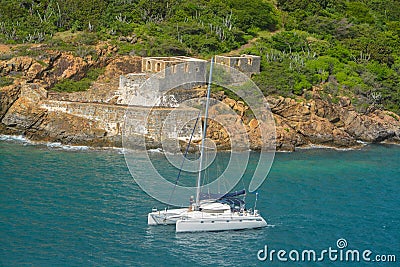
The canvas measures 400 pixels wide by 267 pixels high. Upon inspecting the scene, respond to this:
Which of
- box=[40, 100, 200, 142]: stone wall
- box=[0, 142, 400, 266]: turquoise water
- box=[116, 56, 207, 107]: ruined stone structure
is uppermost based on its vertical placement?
box=[116, 56, 207, 107]: ruined stone structure

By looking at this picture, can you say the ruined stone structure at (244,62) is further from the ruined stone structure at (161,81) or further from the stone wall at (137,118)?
the stone wall at (137,118)

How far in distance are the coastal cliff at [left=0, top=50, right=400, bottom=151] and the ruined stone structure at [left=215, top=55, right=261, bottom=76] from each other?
16.0 feet

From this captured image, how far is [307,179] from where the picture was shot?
45.1 m

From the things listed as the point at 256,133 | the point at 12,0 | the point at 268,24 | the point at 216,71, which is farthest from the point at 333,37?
the point at 12,0

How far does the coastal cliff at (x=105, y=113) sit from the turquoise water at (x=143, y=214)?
3.27 meters

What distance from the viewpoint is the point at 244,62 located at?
61906 millimetres

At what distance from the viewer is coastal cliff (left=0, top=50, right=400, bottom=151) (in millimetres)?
52156

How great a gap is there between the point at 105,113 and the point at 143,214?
17.7 meters

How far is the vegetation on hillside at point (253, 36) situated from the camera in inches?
2506

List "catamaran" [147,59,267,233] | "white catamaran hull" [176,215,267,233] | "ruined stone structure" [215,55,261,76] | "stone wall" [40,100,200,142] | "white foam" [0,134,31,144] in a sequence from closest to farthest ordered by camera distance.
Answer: "white catamaran hull" [176,215,267,233] → "catamaran" [147,59,267,233] → "white foam" [0,134,31,144] → "stone wall" [40,100,200,142] → "ruined stone structure" [215,55,261,76]

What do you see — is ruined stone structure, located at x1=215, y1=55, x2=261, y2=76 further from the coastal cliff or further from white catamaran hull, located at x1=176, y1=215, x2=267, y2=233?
white catamaran hull, located at x1=176, y1=215, x2=267, y2=233

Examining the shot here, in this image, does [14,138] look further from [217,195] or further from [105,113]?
[217,195]

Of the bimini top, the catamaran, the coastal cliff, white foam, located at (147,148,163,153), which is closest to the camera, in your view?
the catamaran

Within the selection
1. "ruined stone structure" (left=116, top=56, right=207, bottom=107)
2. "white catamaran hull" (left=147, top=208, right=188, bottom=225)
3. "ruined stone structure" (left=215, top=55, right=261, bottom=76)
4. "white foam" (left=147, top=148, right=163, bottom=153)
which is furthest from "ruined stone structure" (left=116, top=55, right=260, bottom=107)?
"white catamaran hull" (left=147, top=208, right=188, bottom=225)
